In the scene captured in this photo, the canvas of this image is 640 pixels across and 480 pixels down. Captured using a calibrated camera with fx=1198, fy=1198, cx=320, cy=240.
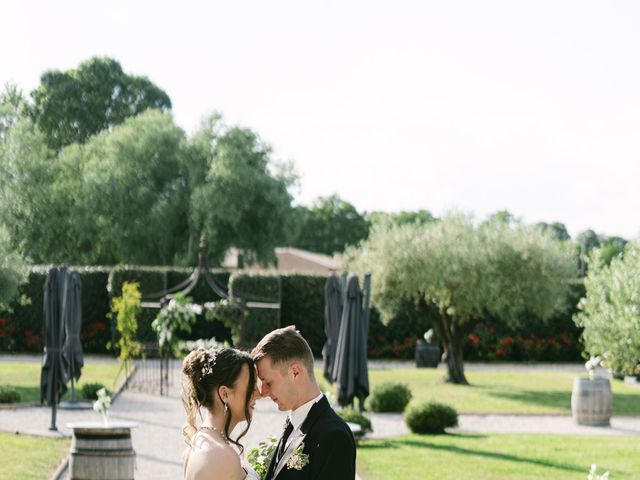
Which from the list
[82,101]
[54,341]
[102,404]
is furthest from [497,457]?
[82,101]

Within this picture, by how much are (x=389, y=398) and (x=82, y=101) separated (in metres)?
39.4

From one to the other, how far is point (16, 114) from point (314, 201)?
40.8 meters

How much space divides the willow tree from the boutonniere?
22296 mm

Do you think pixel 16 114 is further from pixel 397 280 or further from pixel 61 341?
pixel 61 341

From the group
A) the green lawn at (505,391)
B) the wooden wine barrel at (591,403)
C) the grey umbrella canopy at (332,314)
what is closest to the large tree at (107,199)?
the green lawn at (505,391)

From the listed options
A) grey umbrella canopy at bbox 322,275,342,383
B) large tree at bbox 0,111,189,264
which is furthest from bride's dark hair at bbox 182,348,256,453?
large tree at bbox 0,111,189,264

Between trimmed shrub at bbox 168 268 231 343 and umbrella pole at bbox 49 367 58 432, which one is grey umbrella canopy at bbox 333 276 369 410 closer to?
umbrella pole at bbox 49 367 58 432

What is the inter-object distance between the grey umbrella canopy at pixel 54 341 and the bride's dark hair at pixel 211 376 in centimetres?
1289

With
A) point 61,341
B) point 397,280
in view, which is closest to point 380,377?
point 397,280

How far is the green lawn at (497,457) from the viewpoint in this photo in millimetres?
13609

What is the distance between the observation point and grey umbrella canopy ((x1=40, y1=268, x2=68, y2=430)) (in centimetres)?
1734

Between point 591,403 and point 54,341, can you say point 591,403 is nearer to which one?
point 591,403

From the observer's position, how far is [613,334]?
15.9 m

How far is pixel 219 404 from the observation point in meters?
4.56
